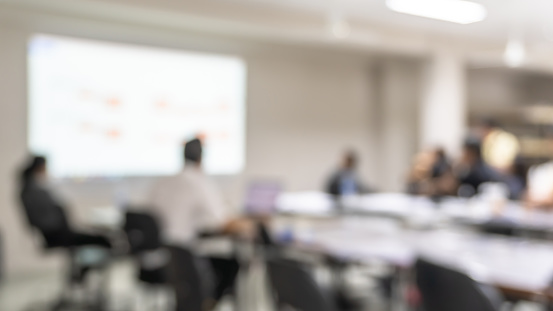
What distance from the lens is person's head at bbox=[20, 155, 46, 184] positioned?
192 inches

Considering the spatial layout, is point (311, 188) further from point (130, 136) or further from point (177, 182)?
point (177, 182)

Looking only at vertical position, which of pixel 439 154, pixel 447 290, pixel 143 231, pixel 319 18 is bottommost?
pixel 143 231

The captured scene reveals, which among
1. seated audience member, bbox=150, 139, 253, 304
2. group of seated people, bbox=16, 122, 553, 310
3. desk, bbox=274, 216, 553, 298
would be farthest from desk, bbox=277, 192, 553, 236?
seated audience member, bbox=150, 139, 253, 304

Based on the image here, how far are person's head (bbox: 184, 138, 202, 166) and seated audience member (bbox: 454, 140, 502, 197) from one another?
288 centimetres

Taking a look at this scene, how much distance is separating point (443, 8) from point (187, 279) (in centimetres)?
384

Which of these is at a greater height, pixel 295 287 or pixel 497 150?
pixel 497 150

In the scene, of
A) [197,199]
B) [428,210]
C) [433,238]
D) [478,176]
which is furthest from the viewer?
[478,176]

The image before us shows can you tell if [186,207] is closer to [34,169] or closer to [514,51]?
[34,169]

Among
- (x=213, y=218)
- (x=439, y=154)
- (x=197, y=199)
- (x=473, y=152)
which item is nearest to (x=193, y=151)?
(x=197, y=199)

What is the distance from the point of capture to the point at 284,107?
8.44 m

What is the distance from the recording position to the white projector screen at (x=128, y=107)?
20.8ft

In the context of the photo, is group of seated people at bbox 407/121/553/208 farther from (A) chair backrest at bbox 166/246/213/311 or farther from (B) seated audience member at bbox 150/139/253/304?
(A) chair backrest at bbox 166/246/213/311

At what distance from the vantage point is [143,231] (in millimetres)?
4027

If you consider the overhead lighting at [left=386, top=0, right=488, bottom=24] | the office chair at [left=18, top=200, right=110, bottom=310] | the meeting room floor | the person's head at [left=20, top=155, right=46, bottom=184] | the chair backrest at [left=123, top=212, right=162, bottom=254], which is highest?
the overhead lighting at [left=386, top=0, right=488, bottom=24]
